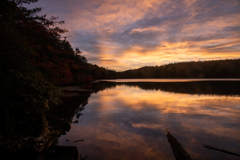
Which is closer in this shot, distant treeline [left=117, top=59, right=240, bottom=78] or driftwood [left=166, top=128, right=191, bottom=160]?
driftwood [left=166, top=128, right=191, bottom=160]

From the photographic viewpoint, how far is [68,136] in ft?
28.5

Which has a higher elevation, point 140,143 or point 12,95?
point 12,95

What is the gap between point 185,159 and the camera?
5938mm

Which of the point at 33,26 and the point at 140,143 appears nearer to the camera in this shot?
the point at 140,143

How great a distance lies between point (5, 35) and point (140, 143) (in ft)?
33.3

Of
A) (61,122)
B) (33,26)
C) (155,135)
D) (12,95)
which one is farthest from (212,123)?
(33,26)

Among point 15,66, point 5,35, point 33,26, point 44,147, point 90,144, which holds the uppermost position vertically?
point 33,26

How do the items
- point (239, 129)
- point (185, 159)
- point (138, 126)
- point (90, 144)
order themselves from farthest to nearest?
point (138, 126) → point (239, 129) → point (90, 144) → point (185, 159)

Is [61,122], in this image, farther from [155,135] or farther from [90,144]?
[155,135]

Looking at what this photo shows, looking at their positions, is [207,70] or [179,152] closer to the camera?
[179,152]

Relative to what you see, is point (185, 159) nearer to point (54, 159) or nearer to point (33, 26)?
point (54, 159)

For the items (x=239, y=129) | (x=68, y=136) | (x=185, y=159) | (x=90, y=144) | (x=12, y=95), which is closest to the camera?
(x=185, y=159)

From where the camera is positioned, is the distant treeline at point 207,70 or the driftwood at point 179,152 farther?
the distant treeline at point 207,70

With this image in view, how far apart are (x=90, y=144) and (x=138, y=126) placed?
13.7 feet
